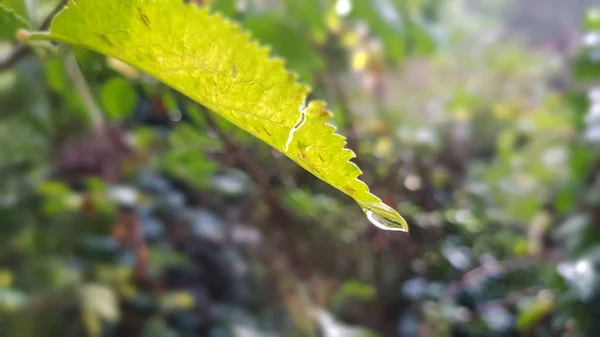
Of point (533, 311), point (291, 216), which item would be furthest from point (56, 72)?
point (533, 311)

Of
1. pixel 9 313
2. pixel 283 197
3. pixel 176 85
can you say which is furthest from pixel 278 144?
pixel 9 313

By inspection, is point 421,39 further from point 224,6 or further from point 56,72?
point 56,72

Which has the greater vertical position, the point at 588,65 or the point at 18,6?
the point at 588,65

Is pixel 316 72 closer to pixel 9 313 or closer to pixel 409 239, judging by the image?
pixel 409 239

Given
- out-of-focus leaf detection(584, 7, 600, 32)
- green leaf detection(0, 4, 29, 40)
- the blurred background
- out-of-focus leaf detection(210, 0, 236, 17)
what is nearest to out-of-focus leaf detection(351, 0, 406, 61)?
the blurred background

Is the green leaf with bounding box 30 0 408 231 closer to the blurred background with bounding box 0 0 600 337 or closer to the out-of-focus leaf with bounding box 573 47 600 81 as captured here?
the blurred background with bounding box 0 0 600 337

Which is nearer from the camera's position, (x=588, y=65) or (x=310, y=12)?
(x=310, y=12)
